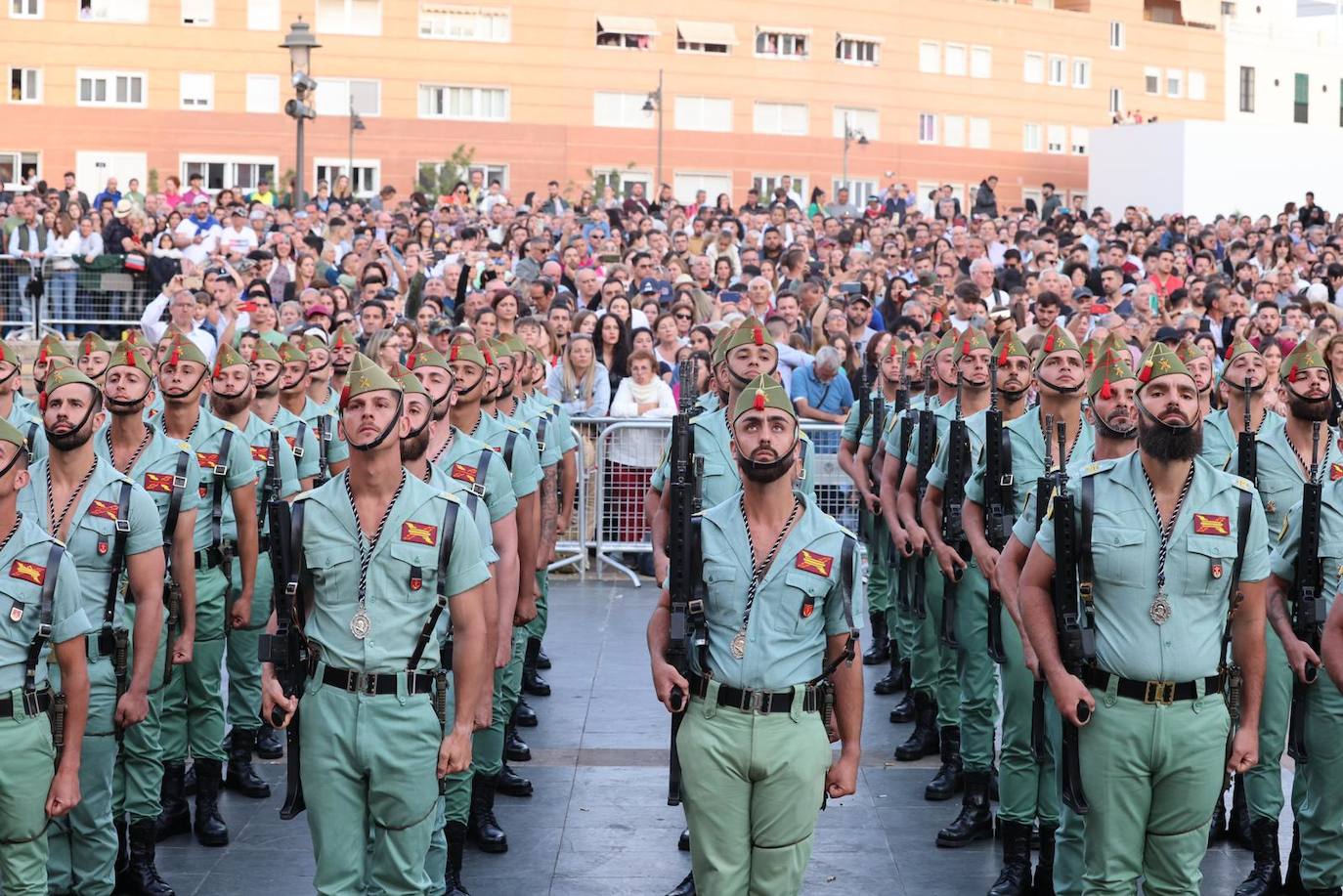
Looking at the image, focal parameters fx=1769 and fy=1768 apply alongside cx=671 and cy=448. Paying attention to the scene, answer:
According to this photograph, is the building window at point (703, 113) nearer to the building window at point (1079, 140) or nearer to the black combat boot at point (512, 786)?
the building window at point (1079, 140)

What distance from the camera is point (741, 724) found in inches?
225

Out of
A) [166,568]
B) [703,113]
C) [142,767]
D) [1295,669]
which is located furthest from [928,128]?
[142,767]

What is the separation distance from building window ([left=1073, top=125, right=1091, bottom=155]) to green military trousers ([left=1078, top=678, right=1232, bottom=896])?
2500 inches

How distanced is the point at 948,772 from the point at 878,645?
10.9ft

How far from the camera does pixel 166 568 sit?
766cm

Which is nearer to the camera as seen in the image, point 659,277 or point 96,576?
point 96,576

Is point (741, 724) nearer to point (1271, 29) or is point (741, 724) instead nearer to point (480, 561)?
point (480, 561)

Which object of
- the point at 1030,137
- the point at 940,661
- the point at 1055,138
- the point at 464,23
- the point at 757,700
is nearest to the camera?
the point at 757,700

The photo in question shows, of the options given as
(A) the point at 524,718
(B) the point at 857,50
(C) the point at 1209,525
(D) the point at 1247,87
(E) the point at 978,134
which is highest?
(D) the point at 1247,87

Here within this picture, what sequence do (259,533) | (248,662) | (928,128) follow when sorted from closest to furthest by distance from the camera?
(259,533)
(248,662)
(928,128)

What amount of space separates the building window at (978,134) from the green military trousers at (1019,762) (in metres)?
58.1

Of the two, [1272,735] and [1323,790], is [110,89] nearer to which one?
[1272,735]

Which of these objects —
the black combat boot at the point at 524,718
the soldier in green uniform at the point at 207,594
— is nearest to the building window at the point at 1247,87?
the black combat boot at the point at 524,718

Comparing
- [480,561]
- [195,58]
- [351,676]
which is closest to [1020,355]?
[480,561]
